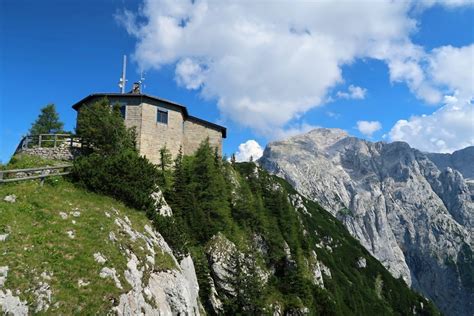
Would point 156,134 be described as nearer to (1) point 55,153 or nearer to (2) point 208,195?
(2) point 208,195

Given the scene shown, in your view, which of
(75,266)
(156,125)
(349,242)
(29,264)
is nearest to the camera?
(29,264)

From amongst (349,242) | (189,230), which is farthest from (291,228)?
(349,242)

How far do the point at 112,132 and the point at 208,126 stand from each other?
20.6m

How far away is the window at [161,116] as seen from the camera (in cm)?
4612

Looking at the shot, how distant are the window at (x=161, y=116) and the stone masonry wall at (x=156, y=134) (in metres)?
0.37

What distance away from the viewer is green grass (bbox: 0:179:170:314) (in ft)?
63.4

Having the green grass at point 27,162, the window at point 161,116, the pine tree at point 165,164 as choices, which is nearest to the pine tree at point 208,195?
the pine tree at point 165,164

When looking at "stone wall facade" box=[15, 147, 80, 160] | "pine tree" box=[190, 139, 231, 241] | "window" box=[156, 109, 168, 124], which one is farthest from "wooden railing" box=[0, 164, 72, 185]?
"window" box=[156, 109, 168, 124]

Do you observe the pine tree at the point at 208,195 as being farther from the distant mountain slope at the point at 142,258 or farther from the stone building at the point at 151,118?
the stone building at the point at 151,118

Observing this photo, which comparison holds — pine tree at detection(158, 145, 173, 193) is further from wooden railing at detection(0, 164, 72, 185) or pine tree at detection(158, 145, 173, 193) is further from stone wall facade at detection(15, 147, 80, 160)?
wooden railing at detection(0, 164, 72, 185)

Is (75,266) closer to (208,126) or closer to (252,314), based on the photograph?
(252,314)

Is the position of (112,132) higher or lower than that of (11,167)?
higher

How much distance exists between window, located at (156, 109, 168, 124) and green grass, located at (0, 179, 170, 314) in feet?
61.2

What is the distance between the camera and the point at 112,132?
1401 inches
